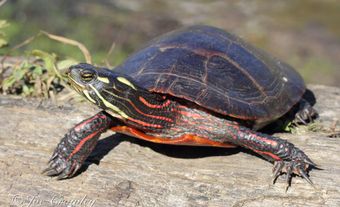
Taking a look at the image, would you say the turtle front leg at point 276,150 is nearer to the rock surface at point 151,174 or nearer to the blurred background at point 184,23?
the rock surface at point 151,174

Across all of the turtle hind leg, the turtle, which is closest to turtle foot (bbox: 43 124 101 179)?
the turtle

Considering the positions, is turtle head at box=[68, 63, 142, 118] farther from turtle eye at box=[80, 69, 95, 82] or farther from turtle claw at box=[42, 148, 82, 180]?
turtle claw at box=[42, 148, 82, 180]

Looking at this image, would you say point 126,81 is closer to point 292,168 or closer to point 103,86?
point 103,86

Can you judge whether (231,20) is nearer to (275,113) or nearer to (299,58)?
(299,58)


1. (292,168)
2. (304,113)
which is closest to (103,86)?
(292,168)

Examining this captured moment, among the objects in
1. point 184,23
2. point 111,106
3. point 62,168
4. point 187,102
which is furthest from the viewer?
point 184,23

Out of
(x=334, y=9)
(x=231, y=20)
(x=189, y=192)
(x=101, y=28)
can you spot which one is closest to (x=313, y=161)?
(x=189, y=192)

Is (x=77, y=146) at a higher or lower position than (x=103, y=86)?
lower
